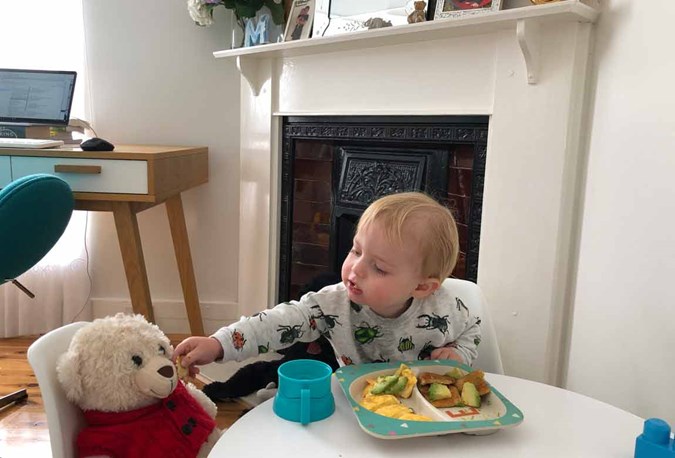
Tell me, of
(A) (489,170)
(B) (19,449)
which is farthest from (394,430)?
(B) (19,449)

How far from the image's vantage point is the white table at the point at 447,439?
2.41 ft

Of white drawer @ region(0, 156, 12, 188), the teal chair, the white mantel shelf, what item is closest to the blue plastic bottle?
the white mantel shelf

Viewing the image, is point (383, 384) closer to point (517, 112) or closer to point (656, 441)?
point (656, 441)

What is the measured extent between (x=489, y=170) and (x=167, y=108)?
1.53m

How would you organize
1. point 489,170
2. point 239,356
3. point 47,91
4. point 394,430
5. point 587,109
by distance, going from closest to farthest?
point 394,430 → point 239,356 → point 587,109 → point 489,170 → point 47,91

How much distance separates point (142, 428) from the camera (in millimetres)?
1005

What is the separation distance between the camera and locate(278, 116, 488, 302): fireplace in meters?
1.68

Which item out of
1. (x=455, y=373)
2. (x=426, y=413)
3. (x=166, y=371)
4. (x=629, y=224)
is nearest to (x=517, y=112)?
(x=629, y=224)

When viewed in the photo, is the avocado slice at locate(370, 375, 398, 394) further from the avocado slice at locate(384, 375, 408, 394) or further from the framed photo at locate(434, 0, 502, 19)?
the framed photo at locate(434, 0, 502, 19)

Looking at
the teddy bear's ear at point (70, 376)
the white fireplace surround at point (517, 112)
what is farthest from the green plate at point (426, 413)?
the white fireplace surround at point (517, 112)

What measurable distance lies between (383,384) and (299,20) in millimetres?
1505

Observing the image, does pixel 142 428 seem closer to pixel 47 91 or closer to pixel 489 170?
pixel 489 170

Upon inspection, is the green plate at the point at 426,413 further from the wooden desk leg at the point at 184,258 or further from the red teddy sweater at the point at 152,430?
the wooden desk leg at the point at 184,258

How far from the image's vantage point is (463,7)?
61.0 inches
